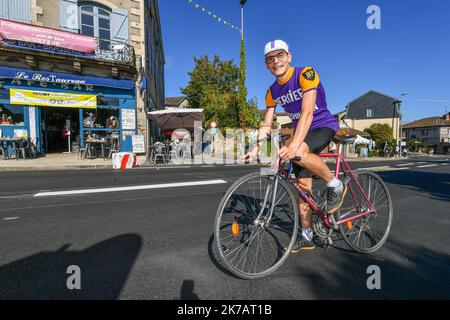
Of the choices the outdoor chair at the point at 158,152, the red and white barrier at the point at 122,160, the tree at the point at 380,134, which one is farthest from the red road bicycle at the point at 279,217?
the tree at the point at 380,134

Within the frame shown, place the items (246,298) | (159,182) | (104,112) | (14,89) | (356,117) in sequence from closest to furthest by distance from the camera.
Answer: (246,298)
(159,182)
(14,89)
(104,112)
(356,117)

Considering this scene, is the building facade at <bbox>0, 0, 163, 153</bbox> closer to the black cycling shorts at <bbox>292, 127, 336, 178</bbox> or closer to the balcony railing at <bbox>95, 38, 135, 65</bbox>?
the balcony railing at <bbox>95, 38, 135, 65</bbox>

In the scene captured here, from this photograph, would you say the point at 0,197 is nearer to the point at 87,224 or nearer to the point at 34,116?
the point at 87,224

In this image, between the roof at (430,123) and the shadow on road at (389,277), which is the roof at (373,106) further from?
the shadow on road at (389,277)

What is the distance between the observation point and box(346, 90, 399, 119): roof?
50366 mm

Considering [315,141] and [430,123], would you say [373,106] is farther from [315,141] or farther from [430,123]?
[315,141]

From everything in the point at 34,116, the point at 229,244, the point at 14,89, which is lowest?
the point at 229,244

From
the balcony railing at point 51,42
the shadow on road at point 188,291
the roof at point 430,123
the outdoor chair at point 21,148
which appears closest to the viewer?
the shadow on road at point 188,291

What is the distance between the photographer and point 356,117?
5534 centimetres

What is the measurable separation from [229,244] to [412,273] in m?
1.58

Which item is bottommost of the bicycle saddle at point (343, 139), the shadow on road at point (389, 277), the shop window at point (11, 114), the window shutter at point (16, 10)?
the shadow on road at point (389, 277)

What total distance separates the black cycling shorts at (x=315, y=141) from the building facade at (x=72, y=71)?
1443 cm

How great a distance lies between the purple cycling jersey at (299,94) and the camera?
2.19 metres
